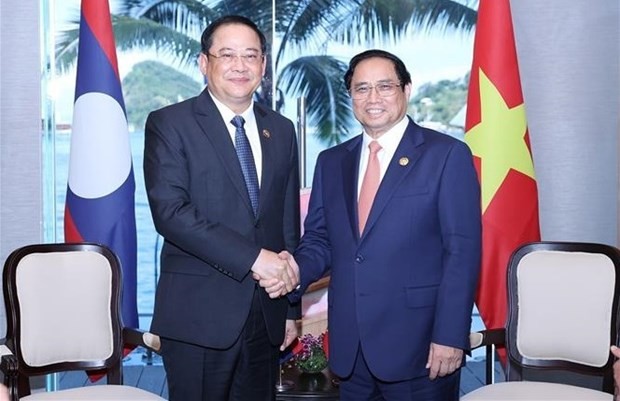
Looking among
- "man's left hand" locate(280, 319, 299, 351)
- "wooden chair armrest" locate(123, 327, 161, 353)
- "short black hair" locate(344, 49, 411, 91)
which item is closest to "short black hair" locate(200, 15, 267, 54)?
"short black hair" locate(344, 49, 411, 91)

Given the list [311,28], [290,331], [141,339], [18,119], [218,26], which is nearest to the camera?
[218,26]

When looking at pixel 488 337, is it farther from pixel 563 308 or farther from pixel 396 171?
pixel 396 171

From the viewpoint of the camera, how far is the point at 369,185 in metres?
2.57

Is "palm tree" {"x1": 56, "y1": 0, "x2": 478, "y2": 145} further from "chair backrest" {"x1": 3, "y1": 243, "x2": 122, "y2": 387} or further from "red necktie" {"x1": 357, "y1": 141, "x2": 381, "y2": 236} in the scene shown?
"red necktie" {"x1": 357, "y1": 141, "x2": 381, "y2": 236}

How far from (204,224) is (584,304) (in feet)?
5.43

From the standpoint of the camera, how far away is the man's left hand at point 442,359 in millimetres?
2441

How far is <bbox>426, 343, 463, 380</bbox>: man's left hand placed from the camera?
96.1 inches

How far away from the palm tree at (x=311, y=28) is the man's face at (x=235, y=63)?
2.25m

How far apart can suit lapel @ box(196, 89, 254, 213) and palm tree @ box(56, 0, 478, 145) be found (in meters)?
2.28

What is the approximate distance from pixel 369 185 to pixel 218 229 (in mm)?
472

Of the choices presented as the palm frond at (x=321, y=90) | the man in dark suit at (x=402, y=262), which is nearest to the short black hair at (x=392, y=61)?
the man in dark suit at (x=402, y=262)

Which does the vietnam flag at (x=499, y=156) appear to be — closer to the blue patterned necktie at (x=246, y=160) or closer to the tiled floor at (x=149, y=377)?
the tiled floor at (x=149, y=377)

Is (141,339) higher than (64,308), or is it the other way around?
(64,308)

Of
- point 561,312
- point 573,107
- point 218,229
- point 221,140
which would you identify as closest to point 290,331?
point 218,229
